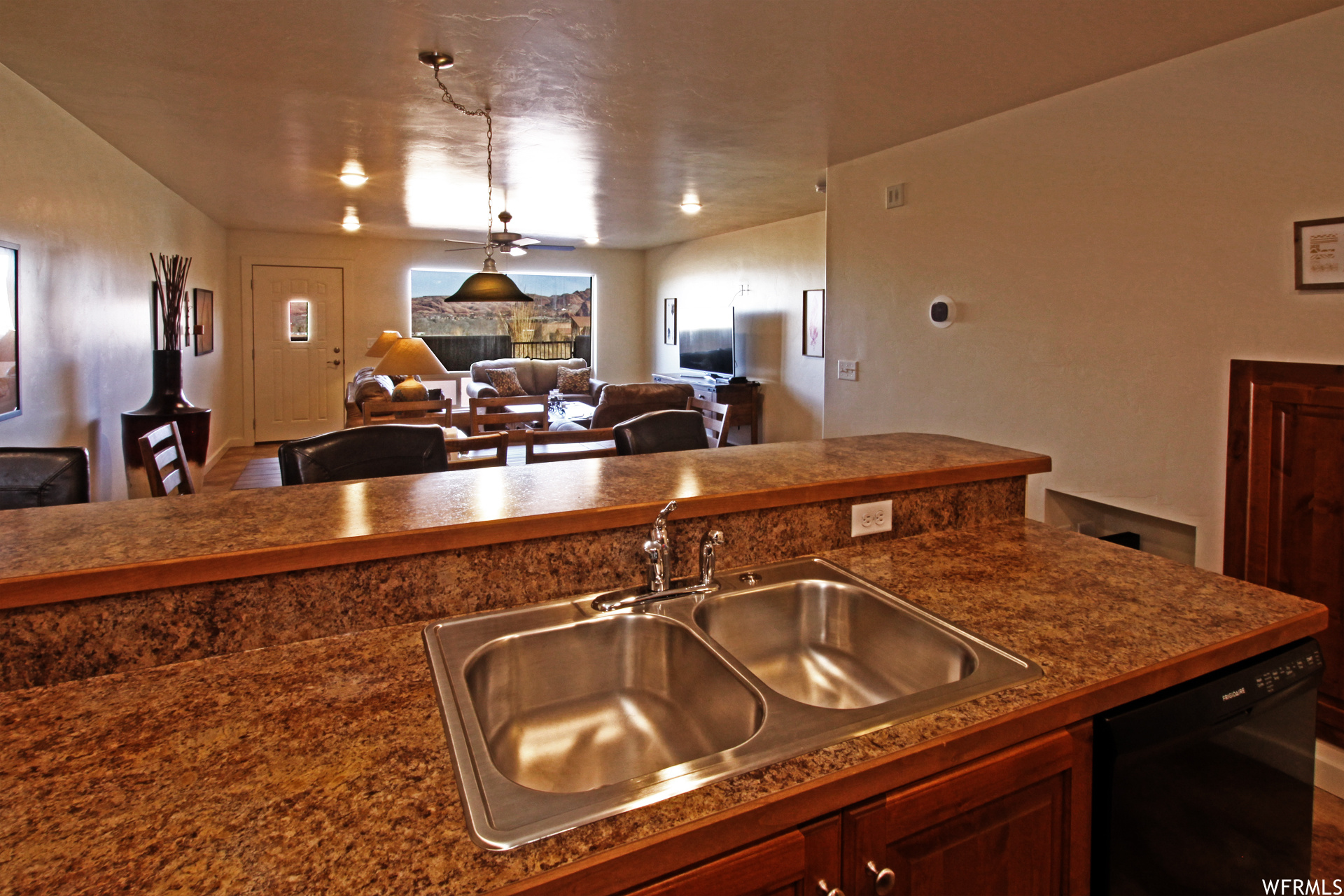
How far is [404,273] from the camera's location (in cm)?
838

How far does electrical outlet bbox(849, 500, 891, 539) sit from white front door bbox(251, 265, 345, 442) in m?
7.56

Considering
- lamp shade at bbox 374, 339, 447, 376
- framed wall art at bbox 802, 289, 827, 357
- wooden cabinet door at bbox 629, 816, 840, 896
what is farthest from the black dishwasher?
framed wall art at bbox 802, 289, 827, 357

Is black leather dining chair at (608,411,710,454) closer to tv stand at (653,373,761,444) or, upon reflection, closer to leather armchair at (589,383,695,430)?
leather armchair at (589,383,695,430)

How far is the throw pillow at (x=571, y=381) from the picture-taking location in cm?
869

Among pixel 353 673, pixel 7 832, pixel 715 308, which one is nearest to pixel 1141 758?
pixel 353 673

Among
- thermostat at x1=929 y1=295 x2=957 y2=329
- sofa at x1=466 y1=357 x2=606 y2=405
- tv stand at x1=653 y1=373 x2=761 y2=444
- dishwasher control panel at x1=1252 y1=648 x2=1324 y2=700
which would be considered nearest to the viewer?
dishwasher control panel at x1=1252 y1=648 x2=1324 y2=700

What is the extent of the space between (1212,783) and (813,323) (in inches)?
219

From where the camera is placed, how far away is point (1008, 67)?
2746mm

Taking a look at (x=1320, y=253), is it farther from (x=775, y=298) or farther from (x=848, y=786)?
(x=775, y=298)

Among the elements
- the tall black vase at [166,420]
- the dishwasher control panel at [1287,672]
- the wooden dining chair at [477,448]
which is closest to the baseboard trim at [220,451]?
the tall black vase at [166,420]

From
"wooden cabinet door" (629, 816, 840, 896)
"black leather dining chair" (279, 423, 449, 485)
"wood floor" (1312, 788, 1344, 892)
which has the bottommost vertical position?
"wood floor" (1312, 788, 1344, 892)

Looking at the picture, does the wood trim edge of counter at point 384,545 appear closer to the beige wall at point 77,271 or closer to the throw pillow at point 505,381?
the beige wall at point 77,271

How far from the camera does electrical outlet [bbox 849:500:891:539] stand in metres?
1.55

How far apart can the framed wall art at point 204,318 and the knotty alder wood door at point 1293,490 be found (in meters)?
6.84
